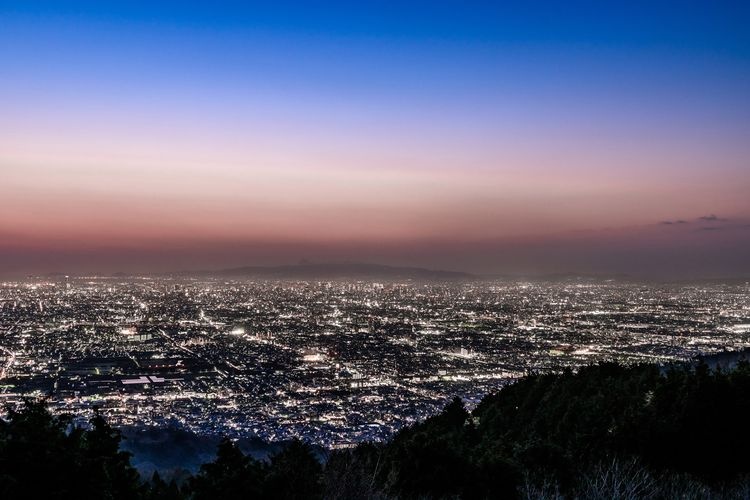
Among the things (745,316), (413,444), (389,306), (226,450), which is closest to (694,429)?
(413,444)

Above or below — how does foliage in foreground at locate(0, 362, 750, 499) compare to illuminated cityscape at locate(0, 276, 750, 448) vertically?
above

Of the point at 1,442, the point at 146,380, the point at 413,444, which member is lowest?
the point at 146,380

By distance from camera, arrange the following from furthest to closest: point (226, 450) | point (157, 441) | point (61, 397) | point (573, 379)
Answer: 1. point (61, 397)
2. point (573, 379)
3. point (157, 441)
4. point (226, 450)

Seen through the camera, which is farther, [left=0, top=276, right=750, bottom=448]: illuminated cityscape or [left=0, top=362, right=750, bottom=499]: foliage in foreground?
[left=0, top=276, right=750, bottom=448]: illuminated cityscape

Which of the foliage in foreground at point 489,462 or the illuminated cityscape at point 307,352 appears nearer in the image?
the foliage in foreground at point 489,462

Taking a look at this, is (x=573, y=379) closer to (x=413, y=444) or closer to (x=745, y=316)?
(x=413, y=444)

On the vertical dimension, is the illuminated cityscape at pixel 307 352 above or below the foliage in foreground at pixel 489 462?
below
